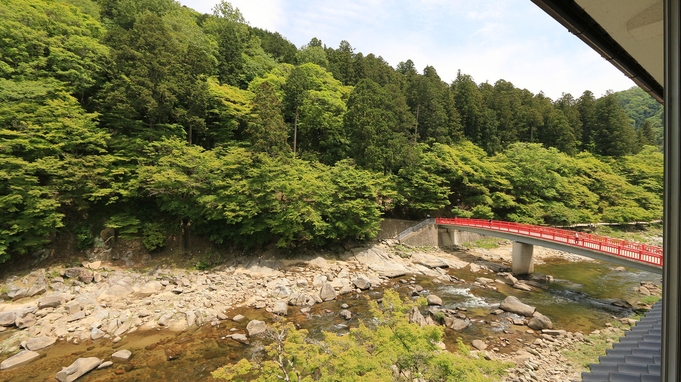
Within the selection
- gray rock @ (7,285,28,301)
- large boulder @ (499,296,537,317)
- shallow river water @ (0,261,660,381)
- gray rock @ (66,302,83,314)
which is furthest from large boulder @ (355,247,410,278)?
gray rock @ (7,285,28,301)

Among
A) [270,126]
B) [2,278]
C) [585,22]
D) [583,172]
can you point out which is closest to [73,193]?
[2,278]

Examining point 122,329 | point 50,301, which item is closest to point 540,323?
point 122,329

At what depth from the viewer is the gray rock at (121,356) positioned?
852 cm

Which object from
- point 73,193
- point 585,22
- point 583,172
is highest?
point 583,172

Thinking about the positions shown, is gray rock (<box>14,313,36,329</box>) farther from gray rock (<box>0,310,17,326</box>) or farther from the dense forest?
the dense forest

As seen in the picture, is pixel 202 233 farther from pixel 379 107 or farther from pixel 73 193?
pixel 379 107

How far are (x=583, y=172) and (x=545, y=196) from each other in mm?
5973

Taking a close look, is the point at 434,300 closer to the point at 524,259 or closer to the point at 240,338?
the point at 524,259

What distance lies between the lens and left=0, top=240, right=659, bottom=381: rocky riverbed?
892 cm

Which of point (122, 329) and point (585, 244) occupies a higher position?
point (585, 244)

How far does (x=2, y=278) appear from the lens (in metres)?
12.0

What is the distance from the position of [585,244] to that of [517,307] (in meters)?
5.21

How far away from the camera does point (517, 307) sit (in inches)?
454

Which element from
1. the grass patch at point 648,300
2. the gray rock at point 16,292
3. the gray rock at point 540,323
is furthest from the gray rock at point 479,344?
the gray rock at point 16,292
